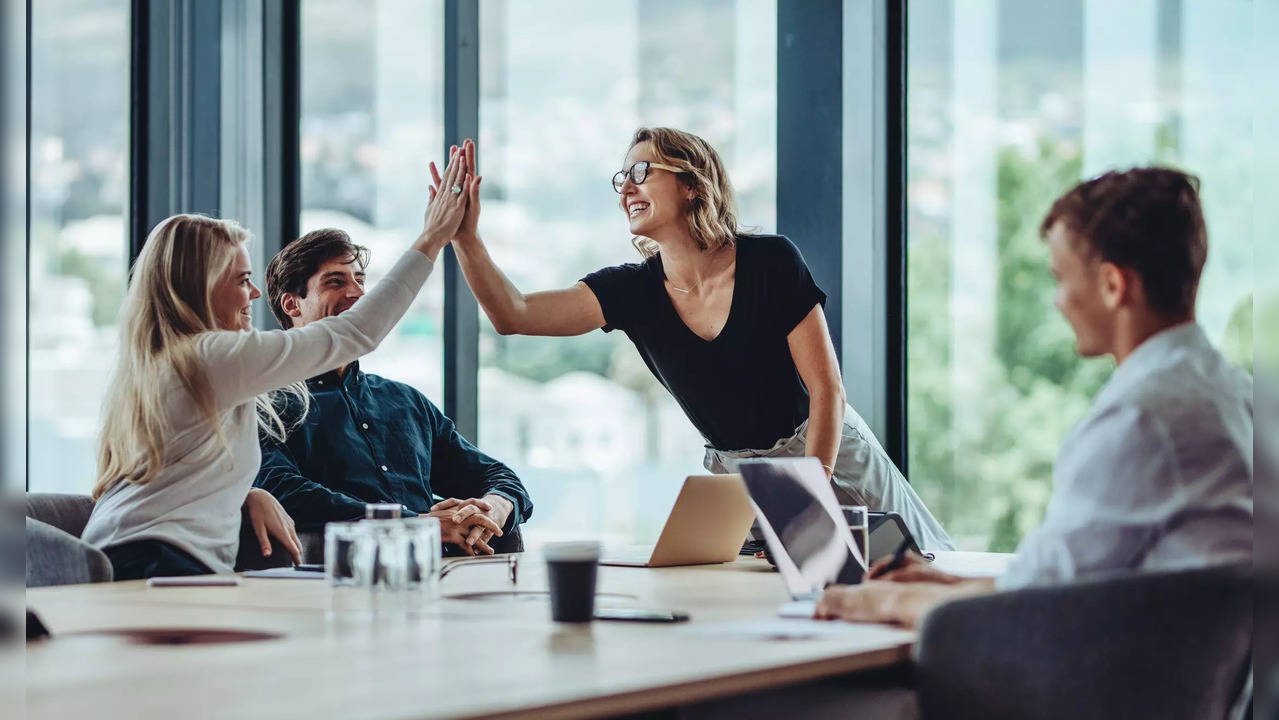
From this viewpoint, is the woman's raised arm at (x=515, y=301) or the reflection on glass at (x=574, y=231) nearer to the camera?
the woman's raised arm at (x=515, y=301)

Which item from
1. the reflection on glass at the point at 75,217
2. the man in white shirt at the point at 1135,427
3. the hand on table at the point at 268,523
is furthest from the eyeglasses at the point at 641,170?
the reflection on glass at the point at 75,217

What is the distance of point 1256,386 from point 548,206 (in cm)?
345

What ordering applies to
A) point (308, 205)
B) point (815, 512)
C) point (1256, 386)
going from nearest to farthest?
point (1256, 386) → point (815, 512) → point (308, 205)

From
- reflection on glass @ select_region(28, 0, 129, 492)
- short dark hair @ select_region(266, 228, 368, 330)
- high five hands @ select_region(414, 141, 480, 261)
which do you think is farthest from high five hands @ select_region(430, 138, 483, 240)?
reflection on glass @ select_region(28, 0, 129, 492)

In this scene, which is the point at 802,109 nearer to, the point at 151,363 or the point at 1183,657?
the point at 151,363

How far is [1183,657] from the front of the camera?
1.37 metres

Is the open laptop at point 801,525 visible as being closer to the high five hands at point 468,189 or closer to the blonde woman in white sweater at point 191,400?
the blonde woman in white sweater at point 191,400

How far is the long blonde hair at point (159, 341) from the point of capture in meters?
2.35

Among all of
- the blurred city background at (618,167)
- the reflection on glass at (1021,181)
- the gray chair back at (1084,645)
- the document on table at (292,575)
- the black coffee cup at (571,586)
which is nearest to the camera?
the gray chair back at (1084,645)

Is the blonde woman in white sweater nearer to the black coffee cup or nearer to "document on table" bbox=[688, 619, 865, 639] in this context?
the black coffee cup

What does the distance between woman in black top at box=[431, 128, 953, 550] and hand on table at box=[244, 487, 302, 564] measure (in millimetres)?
805

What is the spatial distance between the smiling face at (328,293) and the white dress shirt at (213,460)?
556 mm

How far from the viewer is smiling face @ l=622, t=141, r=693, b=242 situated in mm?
3201

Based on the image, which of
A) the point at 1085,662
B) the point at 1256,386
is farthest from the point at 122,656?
the point at 1256,386
